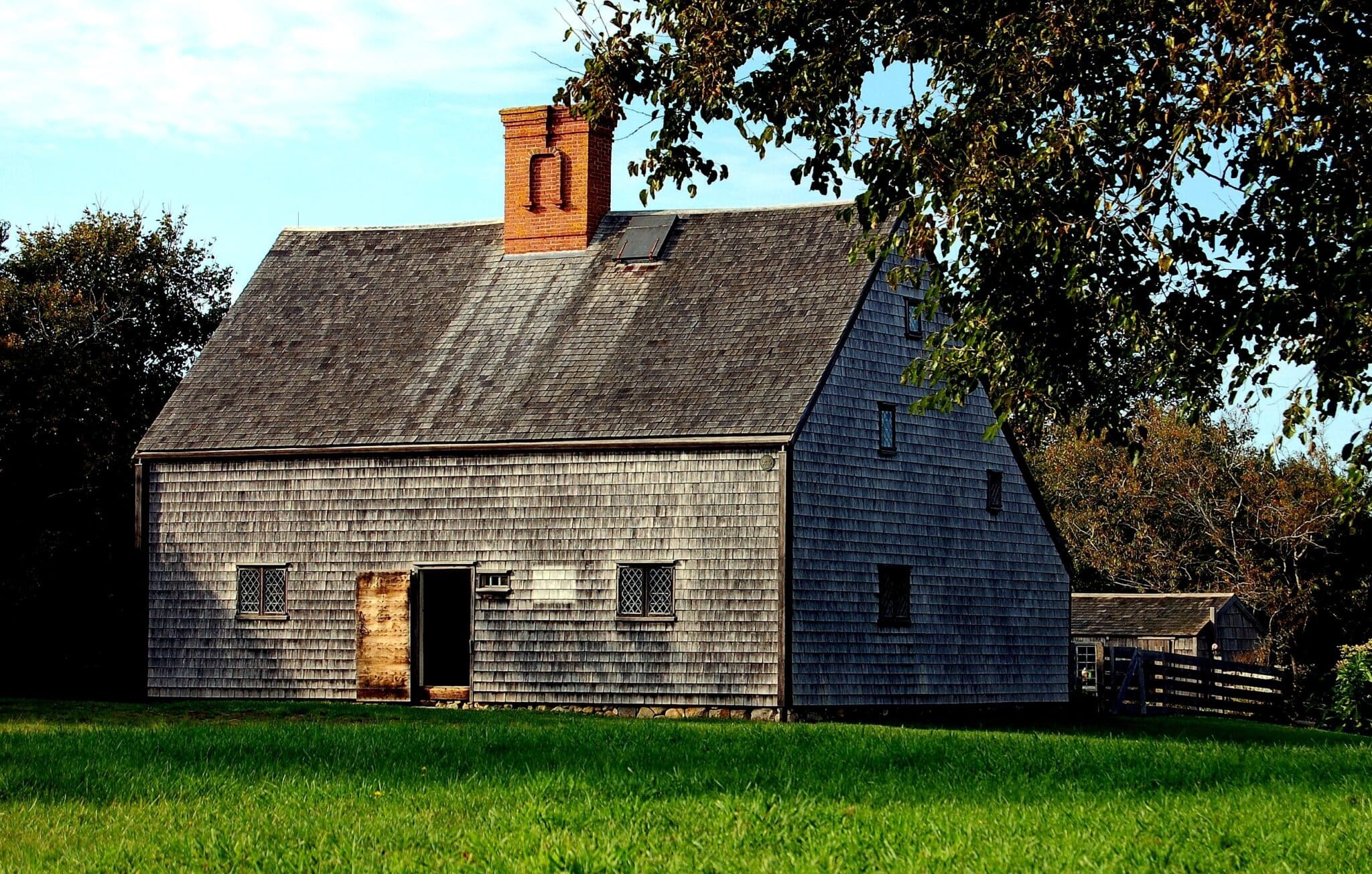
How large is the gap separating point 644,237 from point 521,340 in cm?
318

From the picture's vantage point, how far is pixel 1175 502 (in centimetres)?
5912

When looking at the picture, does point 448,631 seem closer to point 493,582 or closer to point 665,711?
point 493,582

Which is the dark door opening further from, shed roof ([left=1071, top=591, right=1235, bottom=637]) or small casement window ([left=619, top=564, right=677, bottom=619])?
shed roof ([left=1071, top=591, right=1235, bottom=637])

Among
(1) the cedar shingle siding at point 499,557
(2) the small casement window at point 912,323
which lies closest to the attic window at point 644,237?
(2) the small casement window at point 912,323

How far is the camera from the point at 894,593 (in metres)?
30.5

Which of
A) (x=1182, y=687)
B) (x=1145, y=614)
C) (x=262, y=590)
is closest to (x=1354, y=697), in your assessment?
(x=1182, y=687)

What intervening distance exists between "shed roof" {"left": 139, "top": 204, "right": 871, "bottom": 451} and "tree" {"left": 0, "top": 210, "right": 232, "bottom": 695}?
7.82m

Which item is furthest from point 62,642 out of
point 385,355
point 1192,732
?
point 1192,732

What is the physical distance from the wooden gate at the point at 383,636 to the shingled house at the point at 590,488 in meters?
0.04

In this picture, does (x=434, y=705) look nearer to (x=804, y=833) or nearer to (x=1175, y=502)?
(x=804, y=833)

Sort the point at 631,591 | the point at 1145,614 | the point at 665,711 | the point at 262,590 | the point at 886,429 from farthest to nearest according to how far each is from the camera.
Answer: the point at 1145,614 < the point at 262,590 < the point at 886,429 < the point at 631,591 < the point at 665,711

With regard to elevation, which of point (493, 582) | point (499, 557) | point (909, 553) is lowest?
point (493, 582)

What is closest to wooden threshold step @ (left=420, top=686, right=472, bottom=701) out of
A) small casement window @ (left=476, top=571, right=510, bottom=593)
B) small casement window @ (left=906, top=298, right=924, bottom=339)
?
small casement window @ (left=476, top=571, right=510, bottom=593)

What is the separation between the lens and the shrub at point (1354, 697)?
40656 mm
